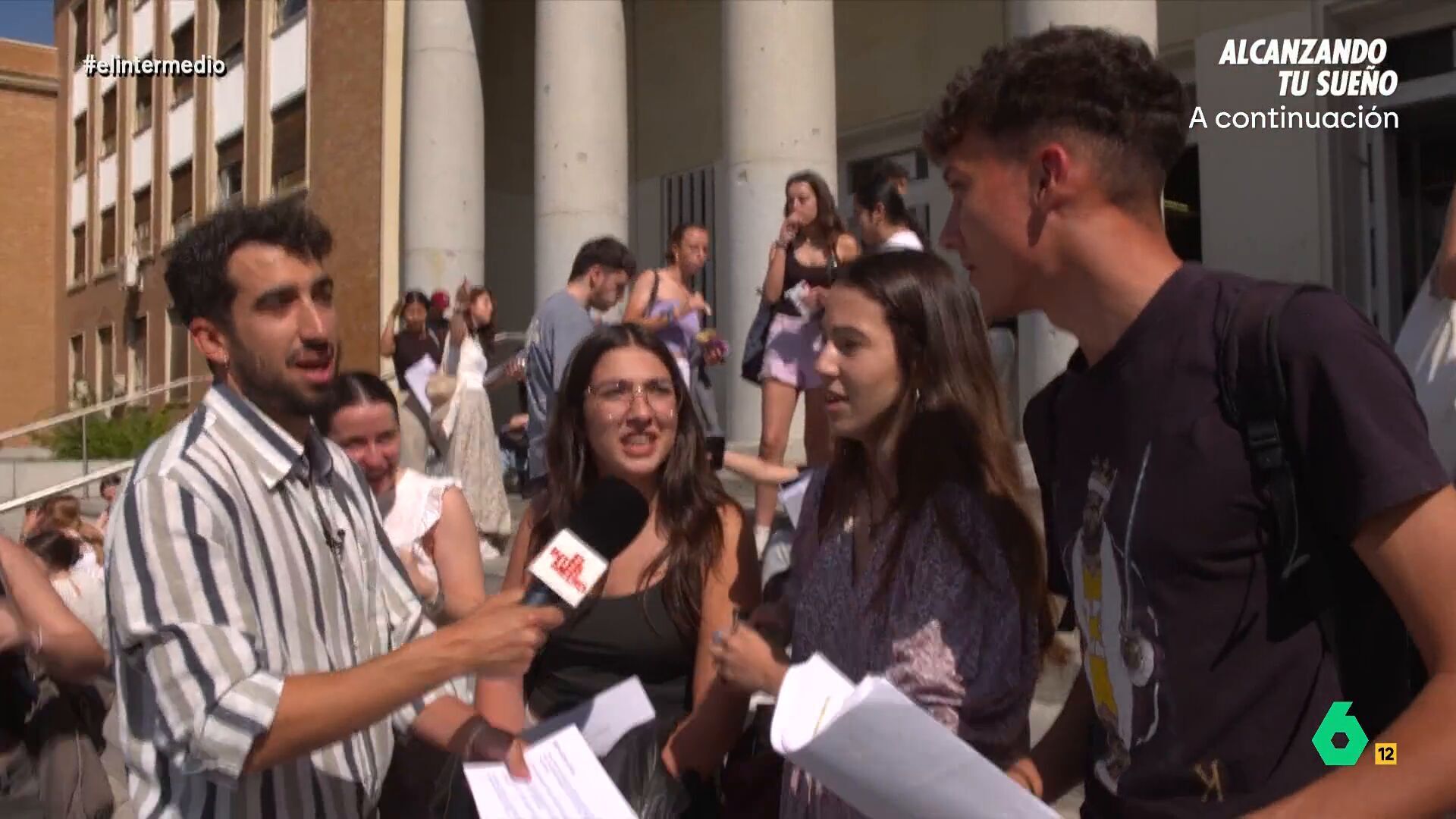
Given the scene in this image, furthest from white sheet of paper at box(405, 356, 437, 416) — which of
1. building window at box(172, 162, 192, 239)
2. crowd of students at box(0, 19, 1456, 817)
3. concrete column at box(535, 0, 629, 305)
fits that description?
building window at box(172, 162, 192, 239)

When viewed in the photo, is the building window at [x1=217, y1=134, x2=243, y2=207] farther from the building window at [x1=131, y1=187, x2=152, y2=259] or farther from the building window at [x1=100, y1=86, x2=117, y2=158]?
the building window at [x1=100, y1=86, x2=117, y2=158]

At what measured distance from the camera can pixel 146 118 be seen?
28.7 meters

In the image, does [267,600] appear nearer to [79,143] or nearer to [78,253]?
[78,253]

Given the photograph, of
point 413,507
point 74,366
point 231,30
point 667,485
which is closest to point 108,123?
point 74,366

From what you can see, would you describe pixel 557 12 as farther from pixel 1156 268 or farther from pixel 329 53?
pixel 1156 268

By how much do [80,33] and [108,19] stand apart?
2638 mm

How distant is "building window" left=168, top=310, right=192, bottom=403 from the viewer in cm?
2575

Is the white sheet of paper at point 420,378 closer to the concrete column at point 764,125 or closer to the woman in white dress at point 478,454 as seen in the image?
the woman in white dress at point 478,454

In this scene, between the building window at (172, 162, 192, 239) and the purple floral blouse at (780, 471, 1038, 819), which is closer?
the purple floral blouse at (780, 471, 1038, 819)

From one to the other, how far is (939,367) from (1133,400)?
1129 millimetres

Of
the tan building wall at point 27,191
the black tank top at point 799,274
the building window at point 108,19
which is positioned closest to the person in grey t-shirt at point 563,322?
the black tank top at point 799,274

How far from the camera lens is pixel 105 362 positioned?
31.2 metres

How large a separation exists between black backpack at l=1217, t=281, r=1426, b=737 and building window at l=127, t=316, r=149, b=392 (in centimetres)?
3034

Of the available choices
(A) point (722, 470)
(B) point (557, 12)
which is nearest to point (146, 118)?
(B) point (557, 12)
